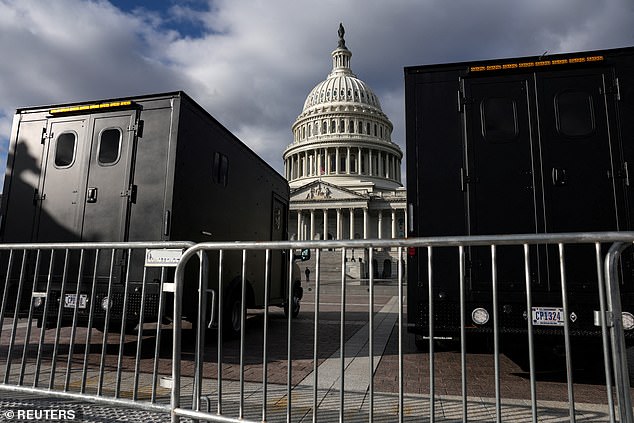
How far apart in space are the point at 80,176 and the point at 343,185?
76296 mm

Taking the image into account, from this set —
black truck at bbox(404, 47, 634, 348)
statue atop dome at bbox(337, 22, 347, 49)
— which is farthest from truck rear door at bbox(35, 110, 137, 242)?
statue atop dome at bbox(337, 22, 347, 49)

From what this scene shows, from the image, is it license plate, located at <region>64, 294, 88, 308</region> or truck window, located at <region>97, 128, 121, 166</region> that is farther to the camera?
truck window, located at <region>97, 128, 121, 166</region>

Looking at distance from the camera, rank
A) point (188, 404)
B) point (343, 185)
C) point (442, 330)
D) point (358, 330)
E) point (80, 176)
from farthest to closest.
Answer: point (343, 185) < point (358, 330) < point (80, 176) < point (442, 330) < point (188, 404)

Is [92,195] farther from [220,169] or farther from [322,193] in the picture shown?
[322,193]

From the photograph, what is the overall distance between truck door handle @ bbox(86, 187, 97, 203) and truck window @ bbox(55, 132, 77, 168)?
0.63 m

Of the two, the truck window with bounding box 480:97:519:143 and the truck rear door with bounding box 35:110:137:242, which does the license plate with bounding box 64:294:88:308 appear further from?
the truck window with bounding box 480:97:519:143

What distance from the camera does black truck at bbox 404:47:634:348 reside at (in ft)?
16.4

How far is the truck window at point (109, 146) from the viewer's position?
634 cm

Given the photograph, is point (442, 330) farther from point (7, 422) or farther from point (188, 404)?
point (7, 422)

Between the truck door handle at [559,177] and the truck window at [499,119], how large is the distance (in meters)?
0.66

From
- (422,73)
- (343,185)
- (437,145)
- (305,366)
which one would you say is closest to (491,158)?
(437,145)

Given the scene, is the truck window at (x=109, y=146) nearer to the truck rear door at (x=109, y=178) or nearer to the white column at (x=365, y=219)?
the truck rear door at (x=109, y=178)

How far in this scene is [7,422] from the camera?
342 centimetres

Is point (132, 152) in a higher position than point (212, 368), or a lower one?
higher
